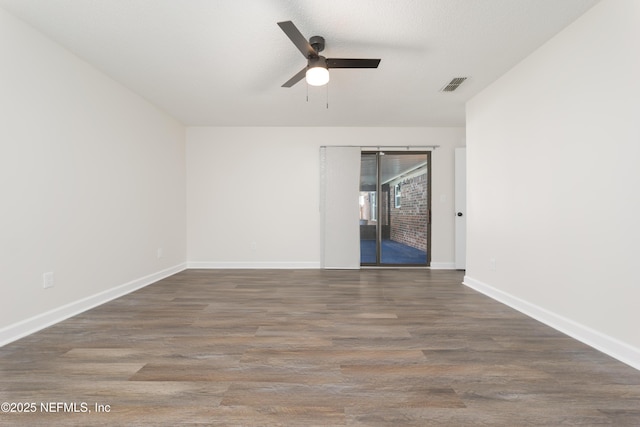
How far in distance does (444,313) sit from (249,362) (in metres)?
1.84

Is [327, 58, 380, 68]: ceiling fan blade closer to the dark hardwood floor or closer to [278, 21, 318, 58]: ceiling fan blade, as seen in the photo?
[278, 21, 318, 58]: ceiling fan blade

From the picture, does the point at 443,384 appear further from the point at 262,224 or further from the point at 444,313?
the point at 262,224

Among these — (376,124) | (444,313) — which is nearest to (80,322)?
(444,313)

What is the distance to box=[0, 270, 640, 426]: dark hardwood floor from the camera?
4.23 feet

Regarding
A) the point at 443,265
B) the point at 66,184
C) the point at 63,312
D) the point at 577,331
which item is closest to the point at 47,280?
the point at 63,312

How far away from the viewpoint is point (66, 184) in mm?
2502

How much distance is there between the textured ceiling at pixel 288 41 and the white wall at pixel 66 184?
0.26 metres

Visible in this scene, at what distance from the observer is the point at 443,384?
151 cm

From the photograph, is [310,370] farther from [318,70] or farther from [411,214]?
[411,214]

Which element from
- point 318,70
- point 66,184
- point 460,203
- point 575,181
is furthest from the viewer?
point 460,203

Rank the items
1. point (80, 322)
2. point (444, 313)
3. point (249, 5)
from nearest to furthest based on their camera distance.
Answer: point (249, 5) → point (80, 322) → point (444, 313)

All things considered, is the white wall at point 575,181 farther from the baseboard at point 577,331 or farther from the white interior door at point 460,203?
the white interior door at point 460,203

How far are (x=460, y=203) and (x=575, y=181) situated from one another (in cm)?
261

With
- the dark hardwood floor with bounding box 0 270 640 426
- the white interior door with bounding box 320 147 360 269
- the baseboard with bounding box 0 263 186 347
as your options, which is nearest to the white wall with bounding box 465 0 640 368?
the dark hardwood floor with bounding box 0 270 640 426
